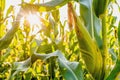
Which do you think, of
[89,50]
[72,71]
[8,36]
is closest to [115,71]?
[89,50]

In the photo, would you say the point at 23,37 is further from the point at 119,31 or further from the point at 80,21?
the point at 119,31

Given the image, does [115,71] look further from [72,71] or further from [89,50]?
[72,71]

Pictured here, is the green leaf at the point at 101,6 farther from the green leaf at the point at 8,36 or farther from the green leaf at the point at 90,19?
the green leaf at the point at 8,36

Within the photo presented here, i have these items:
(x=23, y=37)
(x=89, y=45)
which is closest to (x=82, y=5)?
(x=89, y=45)

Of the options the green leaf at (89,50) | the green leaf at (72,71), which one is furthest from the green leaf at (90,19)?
the green leaf at (72,71)

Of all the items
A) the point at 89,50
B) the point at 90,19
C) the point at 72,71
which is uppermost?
the point at 90,19

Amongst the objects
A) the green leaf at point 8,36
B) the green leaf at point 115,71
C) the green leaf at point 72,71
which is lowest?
the green leaf at point 72,71

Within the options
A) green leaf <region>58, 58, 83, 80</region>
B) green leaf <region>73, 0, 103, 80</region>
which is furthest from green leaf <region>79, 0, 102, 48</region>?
green leaf <region>58, 58, 83, 80</region>

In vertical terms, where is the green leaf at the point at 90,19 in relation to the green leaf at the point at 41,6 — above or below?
below

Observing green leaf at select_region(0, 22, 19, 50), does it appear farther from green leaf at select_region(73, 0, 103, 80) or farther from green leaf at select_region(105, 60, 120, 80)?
green leaf at select_region(105, 60, 120, 80)

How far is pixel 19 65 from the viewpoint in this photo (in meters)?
1.46

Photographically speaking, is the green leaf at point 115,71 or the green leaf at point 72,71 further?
the green leaf at point 72,71

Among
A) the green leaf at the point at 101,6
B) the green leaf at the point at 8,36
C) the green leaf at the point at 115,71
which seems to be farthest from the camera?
the green leaf at the point at 8,36

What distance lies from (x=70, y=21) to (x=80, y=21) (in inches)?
2.5
